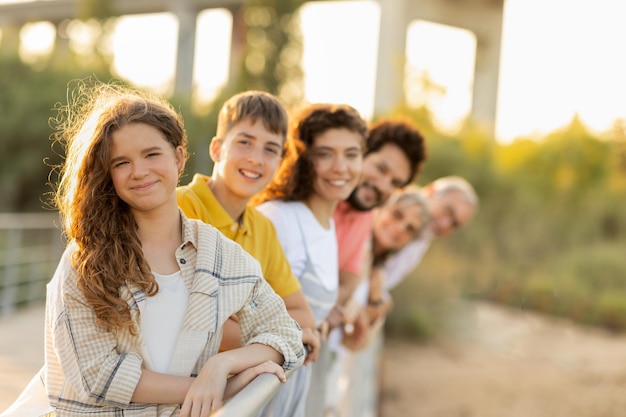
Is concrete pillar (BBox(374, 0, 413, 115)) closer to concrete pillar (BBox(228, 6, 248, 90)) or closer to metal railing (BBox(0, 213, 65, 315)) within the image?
concrete pillar (BBox(228, 6, 248, 90))

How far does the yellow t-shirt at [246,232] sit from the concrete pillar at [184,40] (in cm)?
2634

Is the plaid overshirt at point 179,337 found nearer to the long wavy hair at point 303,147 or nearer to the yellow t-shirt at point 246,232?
the yellow t-shirt at point 246,232

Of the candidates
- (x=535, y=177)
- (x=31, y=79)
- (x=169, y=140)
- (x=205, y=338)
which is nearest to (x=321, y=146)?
(x=169, y=140)

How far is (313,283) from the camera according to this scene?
2.30m

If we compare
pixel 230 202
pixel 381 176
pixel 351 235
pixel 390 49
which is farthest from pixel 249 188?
pixel 390 49

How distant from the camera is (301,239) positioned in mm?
2281

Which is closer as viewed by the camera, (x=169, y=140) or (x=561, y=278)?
(x=169, y=140)

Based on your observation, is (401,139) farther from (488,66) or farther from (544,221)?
(488,66)

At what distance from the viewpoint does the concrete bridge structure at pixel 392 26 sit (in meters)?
20.8

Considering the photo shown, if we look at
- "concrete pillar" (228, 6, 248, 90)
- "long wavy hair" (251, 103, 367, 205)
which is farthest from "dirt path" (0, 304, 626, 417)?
"concrete pillar" (228, 6, 248, 90)

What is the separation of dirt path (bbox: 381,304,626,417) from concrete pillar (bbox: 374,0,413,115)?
740 centimetres

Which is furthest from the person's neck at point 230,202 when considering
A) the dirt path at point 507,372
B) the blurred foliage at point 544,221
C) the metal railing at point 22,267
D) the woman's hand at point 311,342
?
the blurred foliage at point 544,221

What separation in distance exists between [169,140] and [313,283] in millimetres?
741

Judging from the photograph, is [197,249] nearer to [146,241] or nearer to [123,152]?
[146,241]
